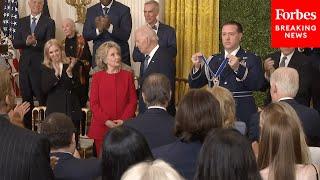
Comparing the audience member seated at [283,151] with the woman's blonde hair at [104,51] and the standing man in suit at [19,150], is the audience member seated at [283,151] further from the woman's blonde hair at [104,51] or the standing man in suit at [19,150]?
the woman's blonde hair at [104,51]

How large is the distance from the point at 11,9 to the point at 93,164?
6.93 metres

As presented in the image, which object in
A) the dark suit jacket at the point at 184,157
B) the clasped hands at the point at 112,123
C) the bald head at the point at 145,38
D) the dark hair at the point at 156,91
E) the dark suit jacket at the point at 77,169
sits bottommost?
the clasped hands at the point at 112,123

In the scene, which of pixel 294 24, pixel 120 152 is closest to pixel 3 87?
pixel 120 152

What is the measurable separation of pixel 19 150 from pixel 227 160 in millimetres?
1097

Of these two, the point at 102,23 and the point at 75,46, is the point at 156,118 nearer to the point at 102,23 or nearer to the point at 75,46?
the point at 102,23

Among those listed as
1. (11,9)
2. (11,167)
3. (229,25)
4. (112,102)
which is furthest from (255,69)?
(11,9)

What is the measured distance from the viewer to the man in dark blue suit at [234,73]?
5988 millimetres

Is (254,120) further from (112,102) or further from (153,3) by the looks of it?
(153,3)

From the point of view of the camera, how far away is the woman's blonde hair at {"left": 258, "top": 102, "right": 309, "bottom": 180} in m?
3.16

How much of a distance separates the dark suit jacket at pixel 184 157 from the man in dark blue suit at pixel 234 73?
96.3 inches

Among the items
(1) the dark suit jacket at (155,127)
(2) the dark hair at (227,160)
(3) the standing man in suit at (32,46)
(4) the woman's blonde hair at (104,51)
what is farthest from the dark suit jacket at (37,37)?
(2) the dark hair at (227,160)

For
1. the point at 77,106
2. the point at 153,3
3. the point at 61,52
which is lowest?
the point at 77,106

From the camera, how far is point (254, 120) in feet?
14.6

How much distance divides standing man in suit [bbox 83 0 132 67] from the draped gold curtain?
125 cm
